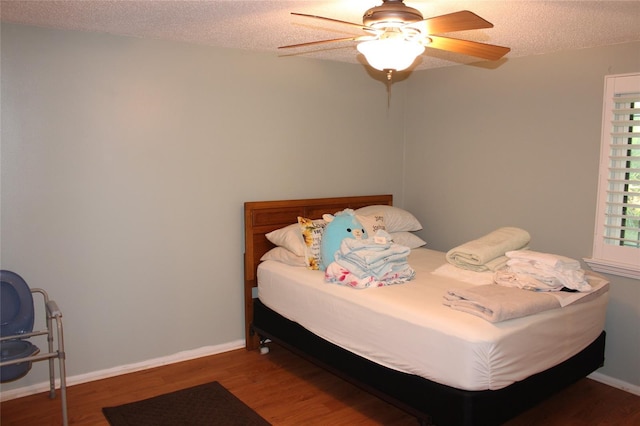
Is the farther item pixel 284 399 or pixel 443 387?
pixel 284 399

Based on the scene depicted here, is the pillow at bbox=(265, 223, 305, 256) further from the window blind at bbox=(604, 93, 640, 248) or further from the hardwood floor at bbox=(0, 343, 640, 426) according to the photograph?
the window blind at bbox=(604, 93, 640, 248)

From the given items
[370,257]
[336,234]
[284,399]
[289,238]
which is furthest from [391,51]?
[284,399]

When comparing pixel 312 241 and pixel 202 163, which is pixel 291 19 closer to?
pixel 202 163

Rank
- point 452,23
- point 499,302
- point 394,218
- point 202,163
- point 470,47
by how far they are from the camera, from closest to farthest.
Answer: point 452,23 < point 470,47 < point 499,302 < point 202,163 < point 394,218

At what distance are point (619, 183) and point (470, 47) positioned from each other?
1.69m

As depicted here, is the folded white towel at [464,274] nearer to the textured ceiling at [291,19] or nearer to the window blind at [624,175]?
the window blind at [624,175]

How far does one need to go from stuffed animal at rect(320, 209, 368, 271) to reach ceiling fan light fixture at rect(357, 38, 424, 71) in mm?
1327

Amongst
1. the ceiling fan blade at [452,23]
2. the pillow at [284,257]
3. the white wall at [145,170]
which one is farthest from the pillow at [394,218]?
the ceiling fan blade at [452,23]

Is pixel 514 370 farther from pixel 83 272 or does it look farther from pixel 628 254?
pixel 83 272

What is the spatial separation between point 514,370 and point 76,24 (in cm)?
312

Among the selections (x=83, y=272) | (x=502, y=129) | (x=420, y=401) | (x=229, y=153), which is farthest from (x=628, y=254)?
(x=83, y=272)

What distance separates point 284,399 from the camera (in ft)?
10.8

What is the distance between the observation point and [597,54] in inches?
139

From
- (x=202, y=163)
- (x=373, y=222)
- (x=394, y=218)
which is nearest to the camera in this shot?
(x=202, y=163)
